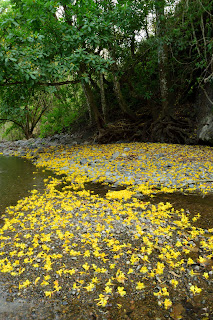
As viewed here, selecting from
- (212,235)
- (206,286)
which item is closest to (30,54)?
(212,235)

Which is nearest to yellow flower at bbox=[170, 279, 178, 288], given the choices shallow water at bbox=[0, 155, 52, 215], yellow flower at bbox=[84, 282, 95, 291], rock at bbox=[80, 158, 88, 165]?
yellow flower at bbox=[84, 282, 95, 291]

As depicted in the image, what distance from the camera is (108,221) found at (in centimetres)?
410

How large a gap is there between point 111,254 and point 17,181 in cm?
486

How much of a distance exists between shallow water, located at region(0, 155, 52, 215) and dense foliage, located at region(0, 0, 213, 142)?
3.07 m

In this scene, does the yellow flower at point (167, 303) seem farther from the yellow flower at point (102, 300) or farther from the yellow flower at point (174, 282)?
the yellow flower at point (102, 300)

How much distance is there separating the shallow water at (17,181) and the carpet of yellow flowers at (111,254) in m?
0.51

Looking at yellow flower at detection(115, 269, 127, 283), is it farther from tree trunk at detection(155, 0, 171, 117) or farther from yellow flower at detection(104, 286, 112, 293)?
tree trunk at detection(155, 0, 171, 117)

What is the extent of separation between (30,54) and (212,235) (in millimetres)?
7572

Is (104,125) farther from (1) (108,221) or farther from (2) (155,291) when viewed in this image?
(2) (155,291)

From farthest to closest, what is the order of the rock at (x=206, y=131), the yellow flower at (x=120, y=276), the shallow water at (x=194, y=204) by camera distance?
1. the rock at (x=206, y=131)
2. the shallow water at (x=194, y=204)
3. the yellow flower at (x=120, y=276)

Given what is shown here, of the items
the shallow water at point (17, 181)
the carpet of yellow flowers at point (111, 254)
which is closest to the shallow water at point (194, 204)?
the carpet of yellow flowers at point (111, 254)

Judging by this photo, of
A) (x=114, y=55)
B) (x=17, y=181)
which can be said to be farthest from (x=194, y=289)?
(x=114, y=55)

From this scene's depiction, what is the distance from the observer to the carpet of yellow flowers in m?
2.50

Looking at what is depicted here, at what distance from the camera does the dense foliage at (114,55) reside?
26.5ft
